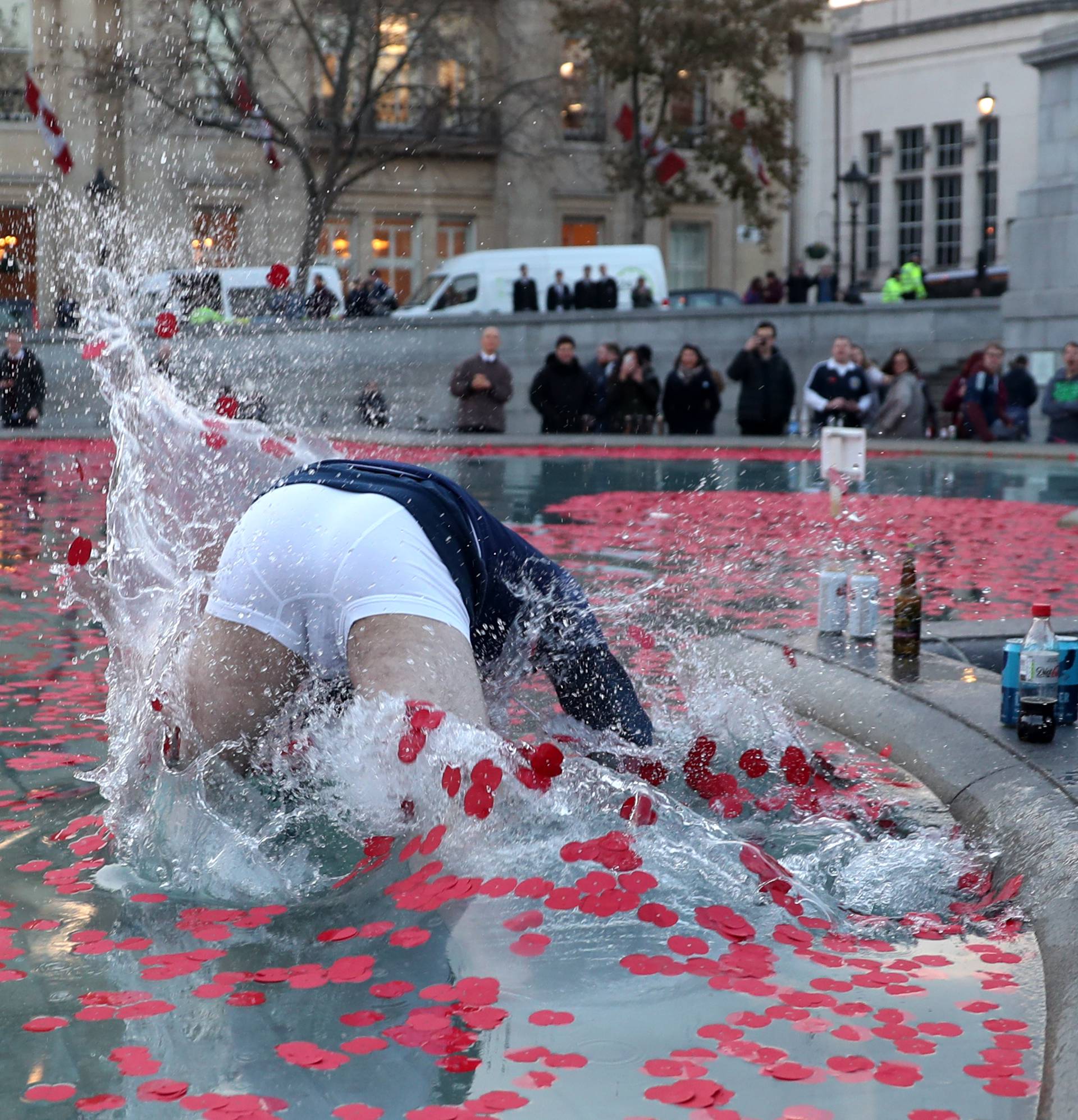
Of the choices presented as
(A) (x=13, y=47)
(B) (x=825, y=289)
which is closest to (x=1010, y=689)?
(B) (x=825, y=289)

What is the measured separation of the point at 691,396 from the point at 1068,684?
1563 cm

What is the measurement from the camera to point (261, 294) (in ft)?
83.4

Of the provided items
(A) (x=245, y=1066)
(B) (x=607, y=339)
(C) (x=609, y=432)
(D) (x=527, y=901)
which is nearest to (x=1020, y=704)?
(D) (x=527, y=901)

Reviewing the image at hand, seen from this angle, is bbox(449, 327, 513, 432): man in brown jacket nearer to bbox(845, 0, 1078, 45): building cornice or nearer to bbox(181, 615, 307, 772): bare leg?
bbox(181, 615, 307, 772): bare leg

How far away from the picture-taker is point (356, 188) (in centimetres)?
4178

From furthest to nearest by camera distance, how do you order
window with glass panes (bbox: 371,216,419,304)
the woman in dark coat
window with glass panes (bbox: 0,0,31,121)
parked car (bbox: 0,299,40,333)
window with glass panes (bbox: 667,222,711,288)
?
window with glass panes (bbox: 667,222,711,288), window with glass panes (bbox: 371,216,419,304), window with glass panes (bbox: 0,0,31,121), parked car (bbox: 0,299,40,333), the woman in dark coat

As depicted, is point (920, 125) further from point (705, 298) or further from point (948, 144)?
point (705, 298)

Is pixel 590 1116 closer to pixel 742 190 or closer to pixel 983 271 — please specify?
pixel 983 271

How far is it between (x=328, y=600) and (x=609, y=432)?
17.7 m

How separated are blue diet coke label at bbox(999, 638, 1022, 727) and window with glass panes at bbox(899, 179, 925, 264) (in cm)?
4987

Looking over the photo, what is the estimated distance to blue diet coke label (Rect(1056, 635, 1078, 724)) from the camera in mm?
5129

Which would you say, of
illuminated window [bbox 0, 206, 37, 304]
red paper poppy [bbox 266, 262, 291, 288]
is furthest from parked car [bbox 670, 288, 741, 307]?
red paper poppy [bbox 266, 262, 291, 288]

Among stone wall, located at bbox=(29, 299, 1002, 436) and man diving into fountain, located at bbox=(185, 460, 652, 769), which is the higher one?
stone wall, located at bbox=(29, 299, 1002, 436)

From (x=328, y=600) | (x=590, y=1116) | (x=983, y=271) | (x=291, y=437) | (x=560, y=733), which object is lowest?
(x=590, y=1116)
